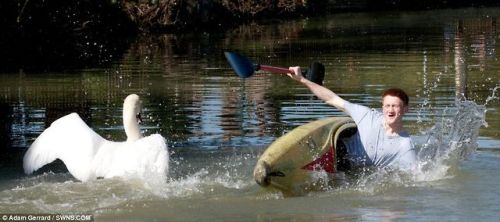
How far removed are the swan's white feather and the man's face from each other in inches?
83.5

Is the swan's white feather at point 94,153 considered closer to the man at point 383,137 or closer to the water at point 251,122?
the water at point 251,122

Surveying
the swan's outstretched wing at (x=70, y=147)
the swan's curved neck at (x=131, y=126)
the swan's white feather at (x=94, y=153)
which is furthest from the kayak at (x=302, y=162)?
the swan's outstretched wing at (x=70, y=147)

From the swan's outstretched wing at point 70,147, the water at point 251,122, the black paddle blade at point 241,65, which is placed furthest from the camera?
the black paddle blade at point 241,65

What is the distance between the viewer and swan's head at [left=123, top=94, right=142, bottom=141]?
1078cm

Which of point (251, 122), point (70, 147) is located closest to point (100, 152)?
point (70, 147)

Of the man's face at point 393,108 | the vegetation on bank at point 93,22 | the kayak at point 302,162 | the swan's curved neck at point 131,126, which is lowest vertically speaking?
the kayak at point 302,162

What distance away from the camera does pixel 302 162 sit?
1016cm

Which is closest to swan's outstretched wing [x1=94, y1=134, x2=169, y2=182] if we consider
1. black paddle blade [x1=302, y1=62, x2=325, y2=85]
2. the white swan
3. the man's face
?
the white swan

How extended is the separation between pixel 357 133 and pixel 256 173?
49.0 inches

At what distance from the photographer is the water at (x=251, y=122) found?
978cm

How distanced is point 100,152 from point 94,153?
6 centimetres

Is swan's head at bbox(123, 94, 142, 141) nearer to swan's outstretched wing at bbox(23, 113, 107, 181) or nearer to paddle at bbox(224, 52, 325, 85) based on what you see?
swan's outstretched wing at bbox(23, 113, 107, 181)

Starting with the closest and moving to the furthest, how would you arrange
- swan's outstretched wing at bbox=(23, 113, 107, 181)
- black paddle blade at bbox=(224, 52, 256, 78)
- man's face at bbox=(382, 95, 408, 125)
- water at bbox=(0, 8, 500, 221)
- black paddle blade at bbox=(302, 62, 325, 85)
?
water at bbox=(0, 8, 500, 221), man's face at bbox=(382, 95, 408, 125), swan's outstretched wing at bbox=(23, 113, 107, 181), black paddle blade at bbox=(302, 62, 325, 85), black paddle blade at bbox=(224, 52, 256, 78)

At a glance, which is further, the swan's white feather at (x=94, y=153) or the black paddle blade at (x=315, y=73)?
the black paddle blade at (x=315, y=73)
